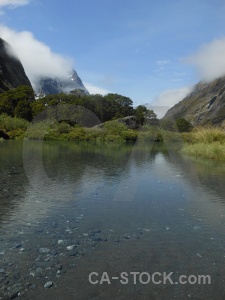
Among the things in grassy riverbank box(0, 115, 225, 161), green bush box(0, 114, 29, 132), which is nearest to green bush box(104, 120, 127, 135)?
grassy riverbank box(0, 115, 225, 161)

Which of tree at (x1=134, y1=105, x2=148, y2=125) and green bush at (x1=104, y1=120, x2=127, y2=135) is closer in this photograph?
green bush at (x1=104, y1=120, x2=127, y2=135)

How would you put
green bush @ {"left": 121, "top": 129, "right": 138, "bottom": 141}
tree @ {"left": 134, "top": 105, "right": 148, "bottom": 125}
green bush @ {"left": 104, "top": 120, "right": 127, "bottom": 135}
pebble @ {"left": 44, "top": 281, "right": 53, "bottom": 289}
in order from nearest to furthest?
pebble @ {"left": 44, "top": 281, "right": 53, "bottom": 289} → green bush @ {"left": 121, "top": 129, "right": 138, "bottom": 141} → green bush @ {"left": 104, "top": 120, "right": 127, "bottom": 135} → tree @ {"left": 134, "top": 105, "right": 148, "bottom": 125}

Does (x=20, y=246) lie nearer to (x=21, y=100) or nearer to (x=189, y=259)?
(x=189, y=259)

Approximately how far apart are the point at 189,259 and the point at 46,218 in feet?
17.6

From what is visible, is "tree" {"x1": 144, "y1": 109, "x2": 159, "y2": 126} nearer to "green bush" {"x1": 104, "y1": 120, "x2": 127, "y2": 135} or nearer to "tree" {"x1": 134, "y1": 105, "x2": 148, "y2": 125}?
"tree" {"x1": 134, "y1": 105, "x2": 148, "y2": 125}

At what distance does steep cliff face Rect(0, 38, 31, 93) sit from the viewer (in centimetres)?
14579

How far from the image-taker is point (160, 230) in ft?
31.6

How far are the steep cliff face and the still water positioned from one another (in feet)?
440

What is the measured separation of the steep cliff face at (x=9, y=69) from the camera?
145788 millimetres

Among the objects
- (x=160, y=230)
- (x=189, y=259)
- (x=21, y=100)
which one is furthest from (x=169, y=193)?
(x=21, y=100)

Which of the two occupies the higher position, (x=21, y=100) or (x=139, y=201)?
(x=21, y=100)

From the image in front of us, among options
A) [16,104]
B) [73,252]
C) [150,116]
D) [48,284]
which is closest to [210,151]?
[73,252]

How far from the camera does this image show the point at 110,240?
28.6 ft

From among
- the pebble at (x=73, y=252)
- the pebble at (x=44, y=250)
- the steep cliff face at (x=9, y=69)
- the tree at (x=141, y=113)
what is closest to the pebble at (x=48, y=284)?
the pebble at (x=73, y=252)
